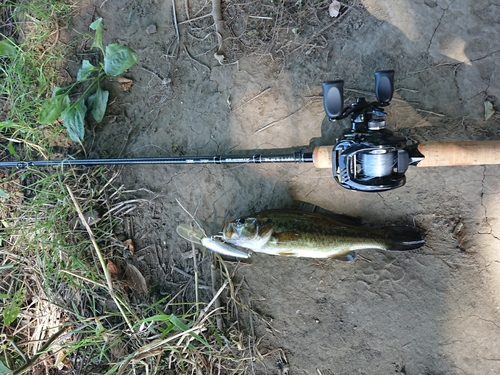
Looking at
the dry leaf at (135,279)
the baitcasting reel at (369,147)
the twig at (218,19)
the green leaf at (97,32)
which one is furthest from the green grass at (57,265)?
the baitcasting reel at (369,147)

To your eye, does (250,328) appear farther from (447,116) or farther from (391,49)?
(391,49)

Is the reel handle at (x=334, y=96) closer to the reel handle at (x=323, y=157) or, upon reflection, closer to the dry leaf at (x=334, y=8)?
the reel handle at (x=323, y=157)

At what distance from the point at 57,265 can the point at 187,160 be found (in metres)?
1.58

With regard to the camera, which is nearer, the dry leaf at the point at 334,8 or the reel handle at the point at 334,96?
the reel handle at the point at 334,96

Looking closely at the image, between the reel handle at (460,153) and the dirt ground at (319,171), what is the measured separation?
1.03 feet

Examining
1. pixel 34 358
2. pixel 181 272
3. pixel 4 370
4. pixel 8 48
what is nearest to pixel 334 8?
pixel 181 272

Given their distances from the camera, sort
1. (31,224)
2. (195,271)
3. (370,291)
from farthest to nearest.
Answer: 1. (31,224)
2. (195,271)
3. (370,291)

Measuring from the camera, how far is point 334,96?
7.92 feet

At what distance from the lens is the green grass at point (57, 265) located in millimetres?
3230

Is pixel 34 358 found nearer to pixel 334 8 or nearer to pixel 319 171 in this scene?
pixel 319 171

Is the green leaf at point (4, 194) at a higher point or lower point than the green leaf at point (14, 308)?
higher

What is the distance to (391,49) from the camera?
3.02 m

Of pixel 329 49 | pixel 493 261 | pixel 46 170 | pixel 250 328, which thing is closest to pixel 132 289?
pixel 250 328

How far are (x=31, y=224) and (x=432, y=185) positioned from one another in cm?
344
